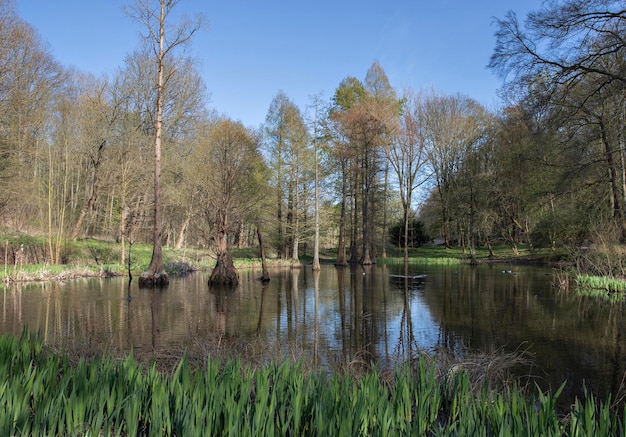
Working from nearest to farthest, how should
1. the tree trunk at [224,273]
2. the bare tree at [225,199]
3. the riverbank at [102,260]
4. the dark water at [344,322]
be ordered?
the dark water at [344,322], the bare tree at [225,199], the tree trunk at [224,273], the riverbank at [102,260]

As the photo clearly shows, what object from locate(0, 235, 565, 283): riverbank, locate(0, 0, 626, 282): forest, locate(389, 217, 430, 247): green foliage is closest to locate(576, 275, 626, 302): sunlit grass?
locate(0, 0, 626, 282): forest

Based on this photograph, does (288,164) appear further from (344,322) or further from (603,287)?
(344,322)

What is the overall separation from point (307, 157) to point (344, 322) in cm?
2345

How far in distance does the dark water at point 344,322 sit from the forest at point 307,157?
13.4 ft

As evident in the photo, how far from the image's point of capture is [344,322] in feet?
31.9

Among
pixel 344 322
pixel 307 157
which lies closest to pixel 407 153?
pixel 307 157

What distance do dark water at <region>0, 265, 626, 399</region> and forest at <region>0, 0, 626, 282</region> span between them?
4.07 metres

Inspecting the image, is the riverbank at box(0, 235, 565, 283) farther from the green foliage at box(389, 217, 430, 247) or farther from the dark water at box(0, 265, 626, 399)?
the green foliage at box(389, 217, 430, 247)

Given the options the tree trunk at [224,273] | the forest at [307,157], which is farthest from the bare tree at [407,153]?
the tree trunk at [224,273]

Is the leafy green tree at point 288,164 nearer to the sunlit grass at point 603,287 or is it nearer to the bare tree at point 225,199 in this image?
the bare tree at point 225,199

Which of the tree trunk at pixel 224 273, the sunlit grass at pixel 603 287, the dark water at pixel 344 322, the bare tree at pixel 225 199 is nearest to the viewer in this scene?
the dark water at pixel 344 322

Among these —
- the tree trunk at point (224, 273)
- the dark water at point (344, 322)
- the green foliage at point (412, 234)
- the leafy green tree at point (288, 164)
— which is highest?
the leafy green tree at point (288, 164)

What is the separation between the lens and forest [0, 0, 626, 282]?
1481 centimetres

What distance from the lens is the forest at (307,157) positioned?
1481cm
